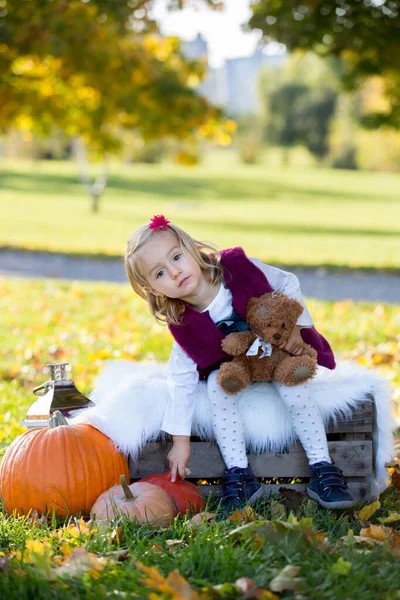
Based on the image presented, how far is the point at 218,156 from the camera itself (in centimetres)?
6650

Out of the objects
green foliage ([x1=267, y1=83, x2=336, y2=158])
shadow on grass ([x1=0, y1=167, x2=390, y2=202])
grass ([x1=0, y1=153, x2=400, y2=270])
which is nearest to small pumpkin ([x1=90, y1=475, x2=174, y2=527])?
grass ([x1=0, y1=153, x2=400, y2=270])

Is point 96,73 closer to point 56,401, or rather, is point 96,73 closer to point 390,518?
point 56,401

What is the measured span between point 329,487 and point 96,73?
1041 centimetres

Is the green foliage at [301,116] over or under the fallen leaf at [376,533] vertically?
over

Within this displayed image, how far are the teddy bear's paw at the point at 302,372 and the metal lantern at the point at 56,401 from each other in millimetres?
1024

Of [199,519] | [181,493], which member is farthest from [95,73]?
[199,519]

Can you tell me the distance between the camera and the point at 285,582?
2205 mm

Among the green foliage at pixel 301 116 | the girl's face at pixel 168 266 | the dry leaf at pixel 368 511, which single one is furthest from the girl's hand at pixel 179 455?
the green foliage at pixel 301 116

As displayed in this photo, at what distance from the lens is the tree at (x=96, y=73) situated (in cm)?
1125

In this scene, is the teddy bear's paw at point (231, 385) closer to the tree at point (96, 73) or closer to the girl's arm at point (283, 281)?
the girl's arm at point (283, 281)

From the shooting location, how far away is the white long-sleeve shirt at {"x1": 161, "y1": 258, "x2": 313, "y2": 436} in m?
3.33

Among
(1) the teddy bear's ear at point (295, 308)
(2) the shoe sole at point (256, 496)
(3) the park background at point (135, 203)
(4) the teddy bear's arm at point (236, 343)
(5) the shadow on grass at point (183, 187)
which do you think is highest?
(5) the shadow on grass at point (183, 187)

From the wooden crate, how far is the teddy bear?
0.30 m

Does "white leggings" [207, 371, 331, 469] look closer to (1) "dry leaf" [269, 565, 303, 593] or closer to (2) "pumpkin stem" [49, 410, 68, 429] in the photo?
(2) "pumpkin stem" [49, 410, 68, 429]
